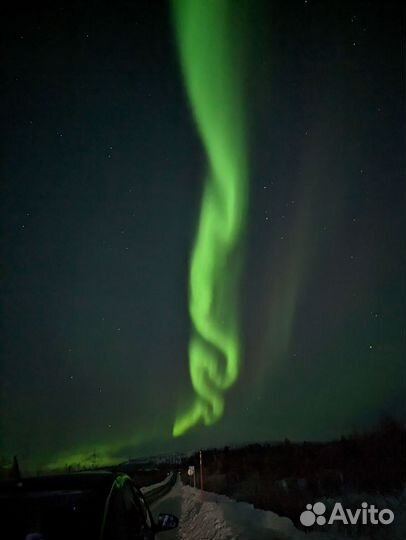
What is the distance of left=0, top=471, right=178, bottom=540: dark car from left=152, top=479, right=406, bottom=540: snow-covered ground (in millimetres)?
3637

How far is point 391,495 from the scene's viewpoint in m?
9.89

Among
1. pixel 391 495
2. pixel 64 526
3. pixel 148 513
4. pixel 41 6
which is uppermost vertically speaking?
pixel 41 6

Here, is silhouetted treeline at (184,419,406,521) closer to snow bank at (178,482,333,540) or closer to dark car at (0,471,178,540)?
snow bank at (178,482,333,540)

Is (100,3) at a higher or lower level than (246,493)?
higher

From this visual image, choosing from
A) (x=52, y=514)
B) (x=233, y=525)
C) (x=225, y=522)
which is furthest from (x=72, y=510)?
(x=225, y=522)

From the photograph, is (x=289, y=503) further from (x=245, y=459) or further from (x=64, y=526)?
(x=64, y=526)

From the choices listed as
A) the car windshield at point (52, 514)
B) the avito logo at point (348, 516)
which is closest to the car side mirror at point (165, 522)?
the car windshield at point (52, 514)

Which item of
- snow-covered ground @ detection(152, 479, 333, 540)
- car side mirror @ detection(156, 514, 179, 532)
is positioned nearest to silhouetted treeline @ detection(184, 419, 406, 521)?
snow-covered ground @ detection(152, 479, 333, 540)

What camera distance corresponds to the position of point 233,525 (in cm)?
734

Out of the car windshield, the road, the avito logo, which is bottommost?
the car windshield

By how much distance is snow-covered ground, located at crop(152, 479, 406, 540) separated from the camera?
6.84m

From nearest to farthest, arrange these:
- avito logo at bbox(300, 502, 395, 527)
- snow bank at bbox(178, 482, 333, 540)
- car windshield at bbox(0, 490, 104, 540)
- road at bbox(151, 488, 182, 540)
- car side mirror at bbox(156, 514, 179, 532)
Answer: car windshield at bbox(0, 490, 104, 540), car side mirror at bbox(156, 514, 179, 532), snow bank at bbox(178, 482, 333, 540), avito logo at bbox(300, 502, 395, 527), road at bbox(151, 488, 182, 540)

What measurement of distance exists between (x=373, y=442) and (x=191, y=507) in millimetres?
5721

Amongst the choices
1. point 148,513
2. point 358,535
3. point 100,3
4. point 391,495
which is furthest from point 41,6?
point 391,495
